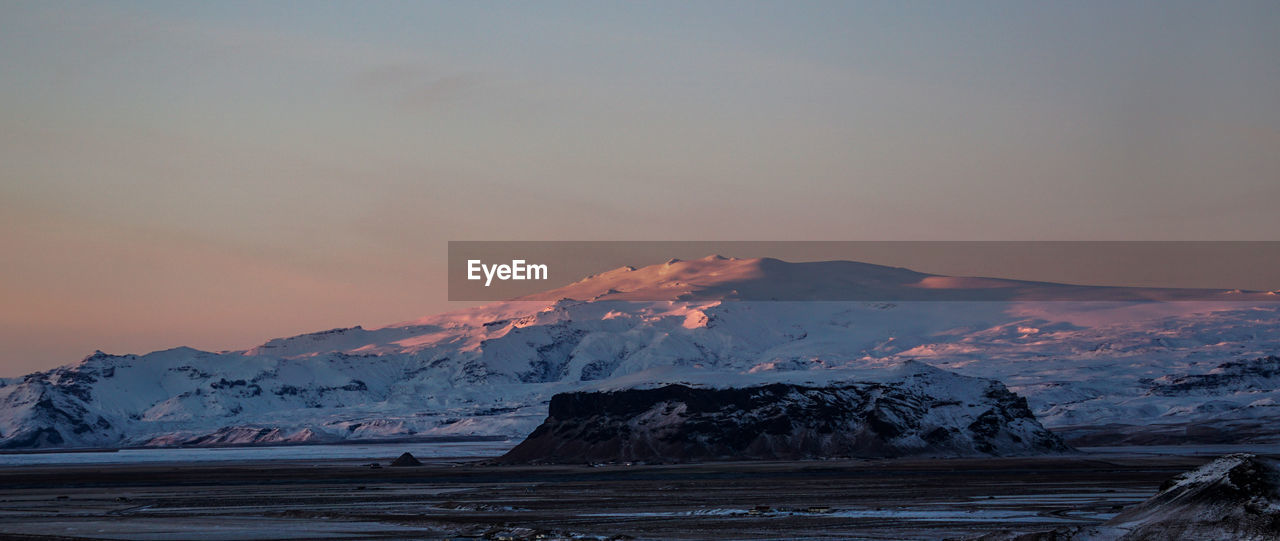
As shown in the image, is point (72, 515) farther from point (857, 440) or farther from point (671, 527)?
point (857, 440)

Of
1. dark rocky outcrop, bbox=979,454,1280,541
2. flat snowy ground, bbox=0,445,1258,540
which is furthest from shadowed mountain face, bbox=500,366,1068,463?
dark rocky outcrop, bbox=979,454,1280,541

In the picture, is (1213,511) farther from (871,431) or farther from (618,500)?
(871,431)

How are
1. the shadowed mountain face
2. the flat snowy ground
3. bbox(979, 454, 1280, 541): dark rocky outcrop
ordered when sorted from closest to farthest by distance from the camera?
1. bbox(979, 454, 1280, 541): dark rocky outcrop
2. the flat snowy ground
3. the shadowed mountain face

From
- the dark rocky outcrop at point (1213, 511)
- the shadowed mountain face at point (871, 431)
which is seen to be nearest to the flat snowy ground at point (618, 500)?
the shadowed mountain face at point (871, 431)

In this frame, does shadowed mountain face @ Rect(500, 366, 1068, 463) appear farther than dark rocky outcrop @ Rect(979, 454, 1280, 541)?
Yes

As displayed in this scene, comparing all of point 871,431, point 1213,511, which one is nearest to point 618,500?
point 1213,511

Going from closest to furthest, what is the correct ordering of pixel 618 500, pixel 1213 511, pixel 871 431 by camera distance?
pixel 1213 511, pixel 618 500, pixel 871 431

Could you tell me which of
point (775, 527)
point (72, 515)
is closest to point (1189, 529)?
point (775, 527)

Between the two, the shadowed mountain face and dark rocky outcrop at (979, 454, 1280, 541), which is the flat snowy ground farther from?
dark rocky outcrop at (979, 454, 1280, 541)
